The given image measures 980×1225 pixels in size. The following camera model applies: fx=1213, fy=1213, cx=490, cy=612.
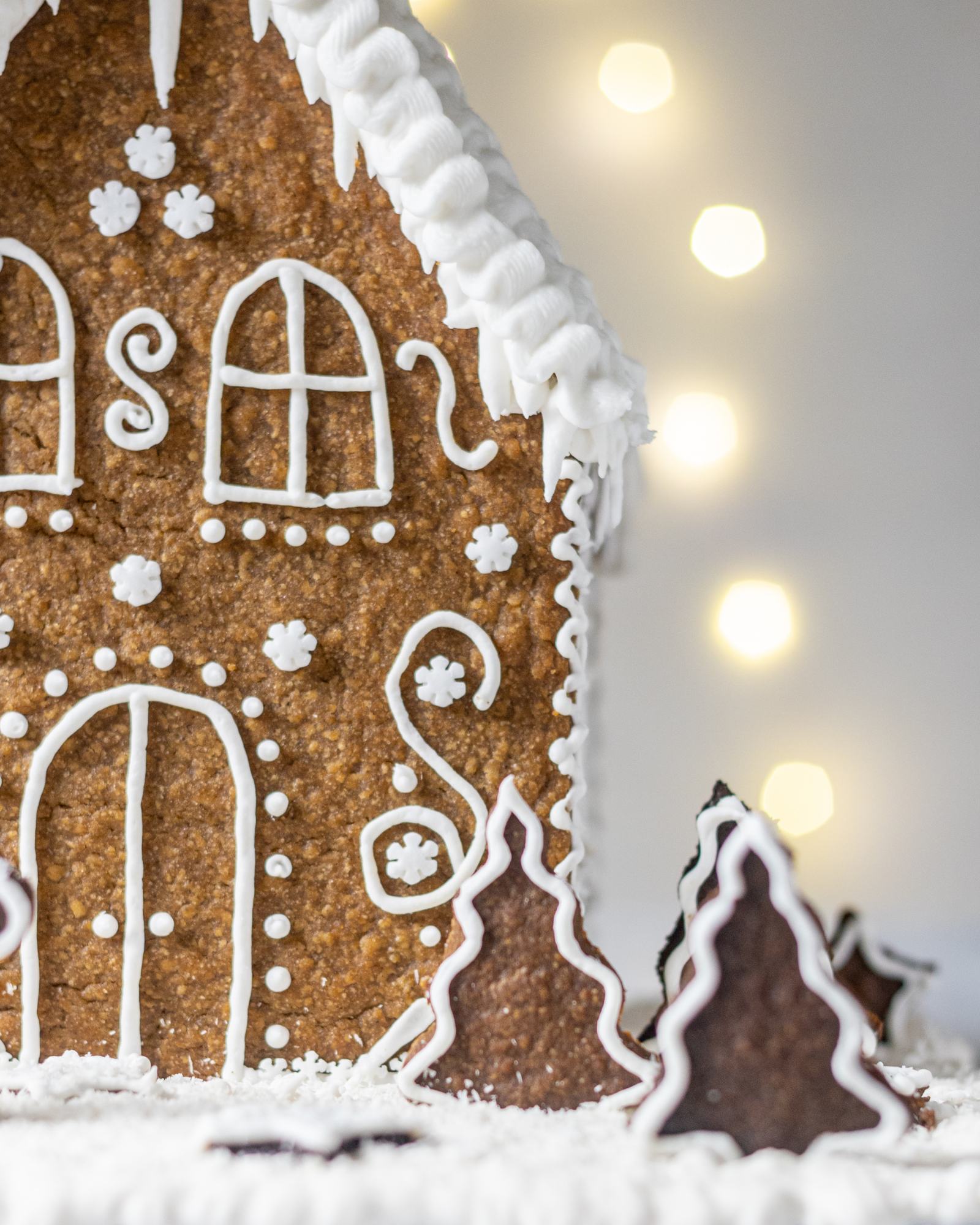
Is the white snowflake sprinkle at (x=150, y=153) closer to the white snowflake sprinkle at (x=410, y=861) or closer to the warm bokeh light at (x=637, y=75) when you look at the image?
the white snowflake sprinkle at (x=410, y=861)

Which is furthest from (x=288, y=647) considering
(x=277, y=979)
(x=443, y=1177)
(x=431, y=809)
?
(x=443, y=1177)

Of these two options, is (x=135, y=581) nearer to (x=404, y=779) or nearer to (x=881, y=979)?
(x=404, y=779)

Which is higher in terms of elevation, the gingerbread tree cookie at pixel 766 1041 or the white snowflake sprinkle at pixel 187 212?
the white snowflake sprinkle at pixel 187 212

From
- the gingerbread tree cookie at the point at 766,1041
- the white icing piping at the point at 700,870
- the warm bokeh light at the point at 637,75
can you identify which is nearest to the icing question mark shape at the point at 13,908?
the gingerbread tree cookie at the point at 766,1041

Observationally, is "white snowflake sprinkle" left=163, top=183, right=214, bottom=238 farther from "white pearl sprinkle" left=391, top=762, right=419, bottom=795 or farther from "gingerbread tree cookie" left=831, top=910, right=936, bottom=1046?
"gingerbread tree cookie" left=831, top=910, right=936, bottom=1046

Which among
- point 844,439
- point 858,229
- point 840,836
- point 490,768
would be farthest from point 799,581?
point 490,768

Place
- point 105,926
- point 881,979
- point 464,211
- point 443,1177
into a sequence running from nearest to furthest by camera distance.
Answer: point 443,1177, point 464,211, point 105,926, point 881,979
